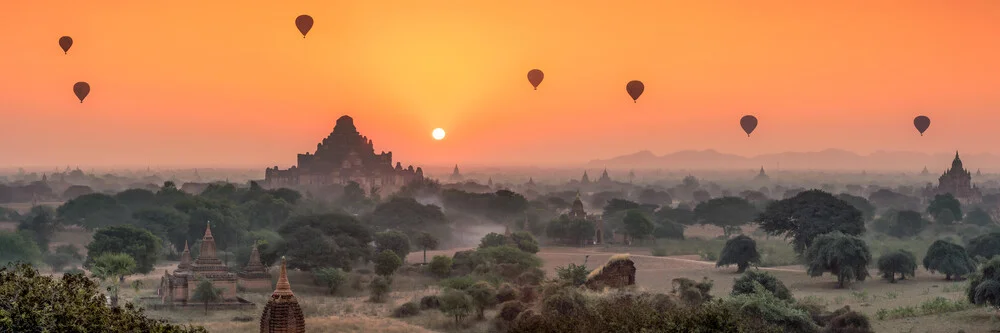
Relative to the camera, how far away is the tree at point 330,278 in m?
57.8

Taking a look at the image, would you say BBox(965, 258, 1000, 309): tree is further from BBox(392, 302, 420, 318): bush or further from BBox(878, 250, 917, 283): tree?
BBox(392, 302, 420, 318): bush

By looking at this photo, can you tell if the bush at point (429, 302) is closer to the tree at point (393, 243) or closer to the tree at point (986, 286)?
the tree at point (393, 243)

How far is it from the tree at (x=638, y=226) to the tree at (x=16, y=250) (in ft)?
143

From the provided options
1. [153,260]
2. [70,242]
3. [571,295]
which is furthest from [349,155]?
[571,295]

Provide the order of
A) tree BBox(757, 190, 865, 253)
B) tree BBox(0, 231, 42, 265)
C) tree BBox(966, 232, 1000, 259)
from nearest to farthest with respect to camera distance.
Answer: tree BBox(966, 232, 1000, 259) < tree BBox(757, 190, 865, 253) < tree BBox(0, 231, 42, 265)

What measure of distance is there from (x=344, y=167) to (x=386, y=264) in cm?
10090

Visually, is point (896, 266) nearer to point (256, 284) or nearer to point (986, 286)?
point (986, 286)

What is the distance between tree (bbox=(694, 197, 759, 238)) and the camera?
10638 cm

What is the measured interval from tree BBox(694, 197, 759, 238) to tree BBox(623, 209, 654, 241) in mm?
17098

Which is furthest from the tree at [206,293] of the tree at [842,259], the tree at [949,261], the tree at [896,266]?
the tree at [949,261]

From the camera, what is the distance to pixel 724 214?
106 meters

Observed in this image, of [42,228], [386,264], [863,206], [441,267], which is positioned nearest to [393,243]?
[441,267]

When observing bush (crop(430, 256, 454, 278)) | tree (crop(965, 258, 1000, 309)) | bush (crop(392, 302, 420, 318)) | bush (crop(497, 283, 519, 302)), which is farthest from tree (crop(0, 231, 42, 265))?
tree (crop(965, 258, 1000, 309))

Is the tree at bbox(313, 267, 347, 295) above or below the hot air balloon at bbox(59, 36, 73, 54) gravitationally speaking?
below
